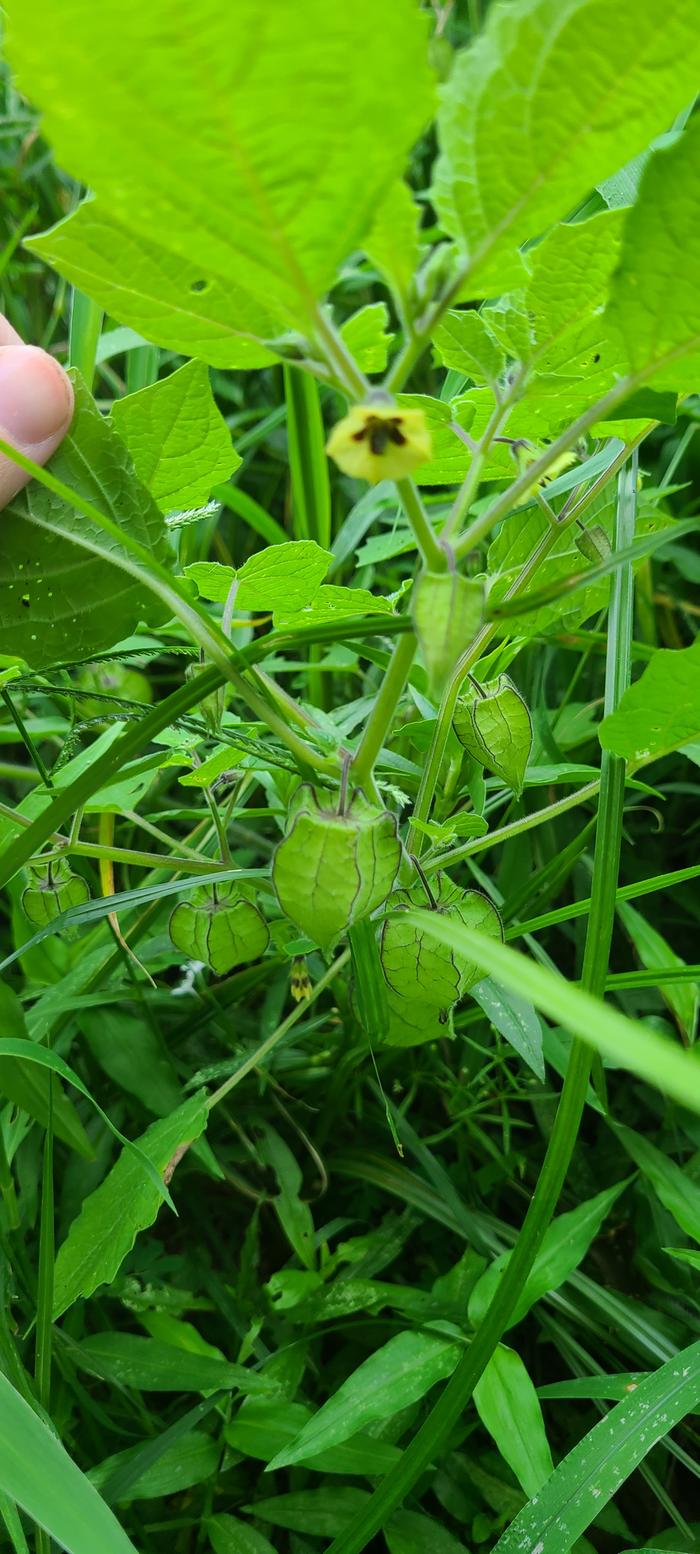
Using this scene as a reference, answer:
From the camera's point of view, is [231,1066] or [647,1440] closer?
[647,1440]

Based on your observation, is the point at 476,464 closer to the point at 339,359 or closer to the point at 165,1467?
the point at 339,359

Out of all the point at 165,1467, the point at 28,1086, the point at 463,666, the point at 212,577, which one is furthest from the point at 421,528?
the point at 165,1467

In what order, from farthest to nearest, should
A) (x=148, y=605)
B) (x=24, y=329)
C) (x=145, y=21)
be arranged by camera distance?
(x=24, y=329)
(x=148, y=605)
(x=145, y=21)

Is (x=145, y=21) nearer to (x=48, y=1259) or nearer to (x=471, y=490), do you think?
(x=471, y=490)

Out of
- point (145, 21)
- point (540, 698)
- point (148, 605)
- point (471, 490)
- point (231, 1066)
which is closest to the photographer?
point (145, 21)

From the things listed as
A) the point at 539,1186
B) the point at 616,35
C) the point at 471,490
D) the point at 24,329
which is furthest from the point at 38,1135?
the point at 24,329
